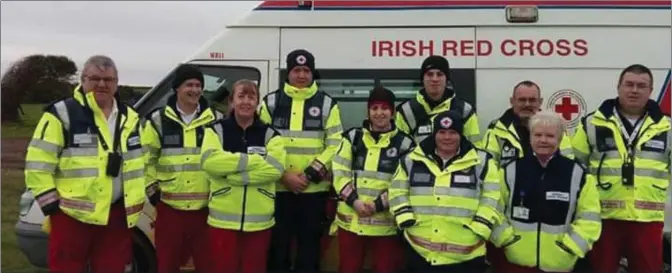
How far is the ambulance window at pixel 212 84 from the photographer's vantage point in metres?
5.61

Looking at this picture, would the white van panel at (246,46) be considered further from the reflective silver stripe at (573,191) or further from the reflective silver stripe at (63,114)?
the reflective silver stripe at (573,191)

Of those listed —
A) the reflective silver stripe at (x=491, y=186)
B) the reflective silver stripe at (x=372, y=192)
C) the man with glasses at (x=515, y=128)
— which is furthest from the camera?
the man with glasses at (x=515, y=128)

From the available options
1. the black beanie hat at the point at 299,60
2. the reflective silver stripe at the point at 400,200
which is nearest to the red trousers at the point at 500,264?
the reflective silver stripe at the point at 400,200

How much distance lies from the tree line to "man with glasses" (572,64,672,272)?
1005cm

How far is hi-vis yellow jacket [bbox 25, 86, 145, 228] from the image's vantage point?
13.7 ft

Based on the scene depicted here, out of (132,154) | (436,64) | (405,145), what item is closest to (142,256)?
(132,154)

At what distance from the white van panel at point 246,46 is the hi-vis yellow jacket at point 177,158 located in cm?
92

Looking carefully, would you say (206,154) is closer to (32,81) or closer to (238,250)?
(238,250)

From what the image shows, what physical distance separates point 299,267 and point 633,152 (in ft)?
8.25

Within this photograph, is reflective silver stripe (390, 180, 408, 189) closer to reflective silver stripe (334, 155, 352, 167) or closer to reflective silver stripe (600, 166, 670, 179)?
reflective silver stripe (334, 155, 352, 167)

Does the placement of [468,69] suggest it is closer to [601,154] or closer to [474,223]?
[601,154]

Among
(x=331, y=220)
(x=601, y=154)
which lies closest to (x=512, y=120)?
(x=601, y=154)

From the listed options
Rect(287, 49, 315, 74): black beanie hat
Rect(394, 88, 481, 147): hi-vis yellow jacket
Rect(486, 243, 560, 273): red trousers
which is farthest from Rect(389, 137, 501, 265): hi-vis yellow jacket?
Rect(287, 49, 315, 74): black beanie hat

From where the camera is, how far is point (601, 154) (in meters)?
4.63
